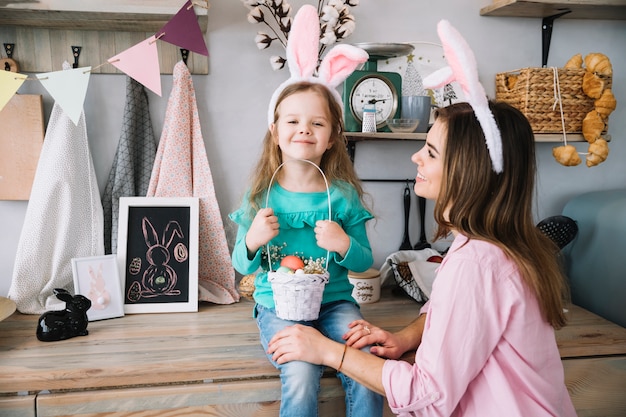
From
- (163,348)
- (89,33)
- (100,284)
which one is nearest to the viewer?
(163,348)

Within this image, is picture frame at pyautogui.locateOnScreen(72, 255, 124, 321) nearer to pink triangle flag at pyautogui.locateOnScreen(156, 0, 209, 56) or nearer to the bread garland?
pink triangle flag at pyautogui.locateOnScreen(156, 0, 209, 56)

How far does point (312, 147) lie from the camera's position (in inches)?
55.1

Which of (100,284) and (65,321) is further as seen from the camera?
(100,284)

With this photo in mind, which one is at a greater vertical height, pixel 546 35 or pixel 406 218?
pixel 546 35

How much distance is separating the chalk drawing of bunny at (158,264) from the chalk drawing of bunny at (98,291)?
0.10 m

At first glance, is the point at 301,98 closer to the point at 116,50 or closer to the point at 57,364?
the point at 116,50

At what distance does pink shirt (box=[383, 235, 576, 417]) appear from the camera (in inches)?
37.7

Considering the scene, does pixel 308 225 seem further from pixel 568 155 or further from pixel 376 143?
pixel 568 155

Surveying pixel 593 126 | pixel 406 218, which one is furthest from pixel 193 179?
pixel 593 126

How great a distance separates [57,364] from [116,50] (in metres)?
0.92

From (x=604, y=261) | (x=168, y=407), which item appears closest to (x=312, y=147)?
(x=168, y=407)

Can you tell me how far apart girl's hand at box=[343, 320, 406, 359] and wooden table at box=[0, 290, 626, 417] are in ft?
0.34

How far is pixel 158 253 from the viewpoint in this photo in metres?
1.64

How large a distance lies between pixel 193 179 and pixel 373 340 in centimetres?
79
